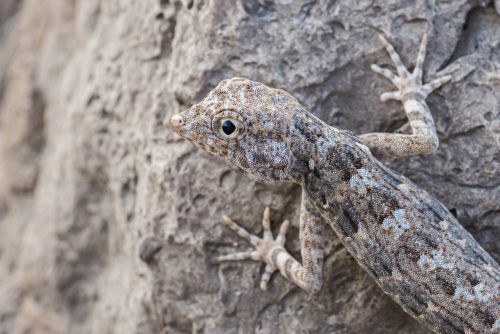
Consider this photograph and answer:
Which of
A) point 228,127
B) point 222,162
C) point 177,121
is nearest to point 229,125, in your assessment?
point 228,127

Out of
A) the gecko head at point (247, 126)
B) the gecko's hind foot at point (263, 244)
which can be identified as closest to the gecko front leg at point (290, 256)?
the gecko's hind foot at point (263, 244)

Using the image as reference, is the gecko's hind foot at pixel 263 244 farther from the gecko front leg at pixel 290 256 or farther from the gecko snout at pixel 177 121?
the gecko snout at pixel 177 121

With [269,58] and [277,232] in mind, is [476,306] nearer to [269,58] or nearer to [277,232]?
[277,232]

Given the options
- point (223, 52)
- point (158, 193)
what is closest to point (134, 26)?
point (223, 52)

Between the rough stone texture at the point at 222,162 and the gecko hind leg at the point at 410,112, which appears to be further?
the rough stone texture at the point at 222,162

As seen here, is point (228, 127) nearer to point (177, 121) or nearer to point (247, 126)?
point (247, 126)

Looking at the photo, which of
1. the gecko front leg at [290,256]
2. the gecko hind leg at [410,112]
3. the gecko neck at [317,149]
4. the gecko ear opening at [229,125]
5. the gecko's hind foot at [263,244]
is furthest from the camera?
the gecko's hind foot at [263,244]

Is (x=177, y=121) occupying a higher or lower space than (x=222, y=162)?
higher

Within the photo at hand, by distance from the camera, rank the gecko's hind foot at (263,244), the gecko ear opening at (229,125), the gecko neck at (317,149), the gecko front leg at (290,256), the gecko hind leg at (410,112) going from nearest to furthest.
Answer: the gecko ear opening at (229,125) < the gecko neck at (317,149) < the gecko hind leg at (410,112) < the gecko front leg at (290,256) < the gecko's hind foot at (263,244)
